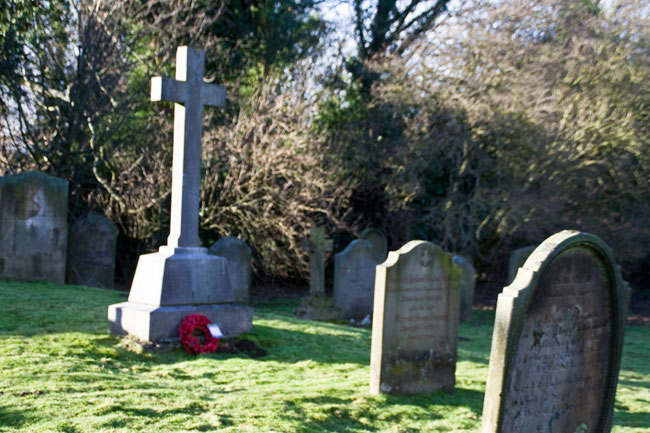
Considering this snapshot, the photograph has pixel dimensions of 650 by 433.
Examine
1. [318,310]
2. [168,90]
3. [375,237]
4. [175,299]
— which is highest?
[168,90]

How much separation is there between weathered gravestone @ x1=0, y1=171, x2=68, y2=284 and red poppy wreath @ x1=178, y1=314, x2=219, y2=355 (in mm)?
4856

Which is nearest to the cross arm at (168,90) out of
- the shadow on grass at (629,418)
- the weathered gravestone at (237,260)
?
the weathered gravestone at (237,260)

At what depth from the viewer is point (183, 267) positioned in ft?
26.0

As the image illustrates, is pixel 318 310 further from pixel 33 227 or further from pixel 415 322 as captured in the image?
pixel 415 322

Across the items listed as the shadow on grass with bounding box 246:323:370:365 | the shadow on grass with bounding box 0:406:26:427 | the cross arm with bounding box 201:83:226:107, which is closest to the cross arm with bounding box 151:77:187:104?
the cross arm with bounding box 201:83:226:107

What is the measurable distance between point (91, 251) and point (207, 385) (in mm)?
7274

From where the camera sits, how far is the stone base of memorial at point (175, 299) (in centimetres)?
759

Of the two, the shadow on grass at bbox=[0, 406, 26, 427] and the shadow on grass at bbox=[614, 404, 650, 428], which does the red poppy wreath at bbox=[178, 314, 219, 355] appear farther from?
the shadow on grass at bbox=[614, 404, 650, 428]

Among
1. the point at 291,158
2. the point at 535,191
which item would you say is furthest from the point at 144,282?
the point at 535,191

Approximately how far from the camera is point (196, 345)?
7.54 meters

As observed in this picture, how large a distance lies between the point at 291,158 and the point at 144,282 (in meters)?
8.14

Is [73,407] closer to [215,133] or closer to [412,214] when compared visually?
[215,133]

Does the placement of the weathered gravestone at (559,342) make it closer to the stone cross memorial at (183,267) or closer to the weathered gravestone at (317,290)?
the stone cross memorial at (183,267)

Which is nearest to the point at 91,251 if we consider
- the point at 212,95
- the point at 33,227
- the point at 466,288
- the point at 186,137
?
the point at 33,227
